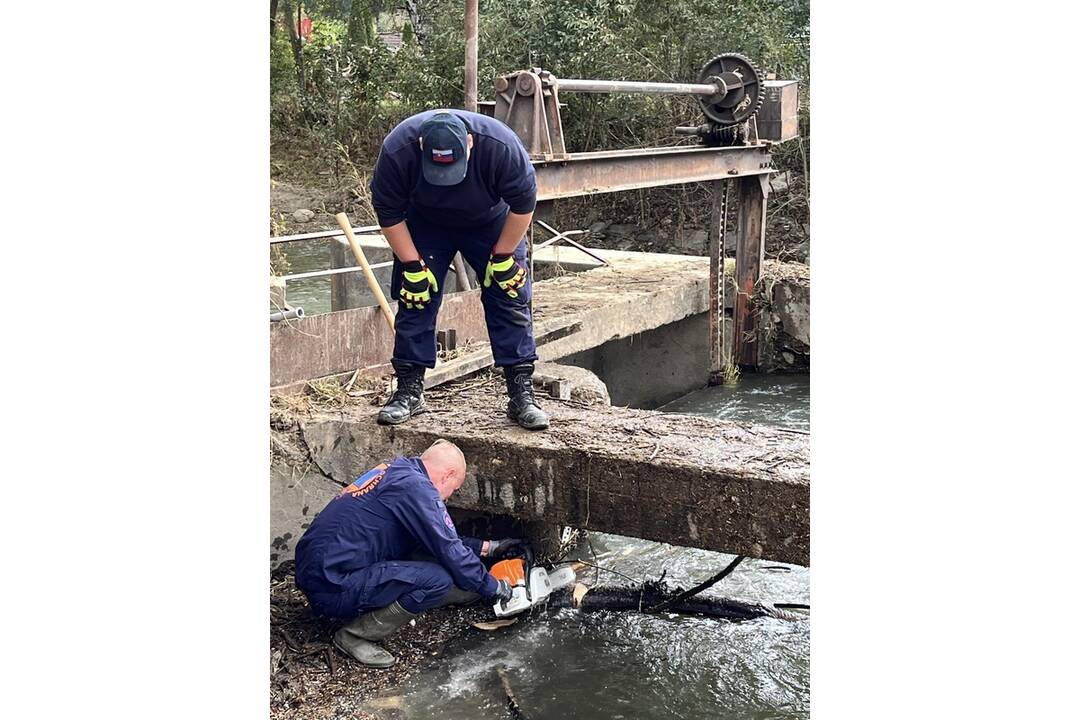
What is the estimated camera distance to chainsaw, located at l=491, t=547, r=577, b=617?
4.96 meters

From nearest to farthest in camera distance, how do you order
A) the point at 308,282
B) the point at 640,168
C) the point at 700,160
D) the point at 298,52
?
the point at 640,168 < the point at 700,160 < the point at 308,282 < the point at 298,52

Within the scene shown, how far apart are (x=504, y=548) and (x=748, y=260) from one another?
5.66 meters

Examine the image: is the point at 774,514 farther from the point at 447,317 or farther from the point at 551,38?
the point at 551,38

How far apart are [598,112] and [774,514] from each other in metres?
12.6

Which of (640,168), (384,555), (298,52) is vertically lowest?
(384,555)

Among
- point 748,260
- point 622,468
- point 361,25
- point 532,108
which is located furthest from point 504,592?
point 361,25

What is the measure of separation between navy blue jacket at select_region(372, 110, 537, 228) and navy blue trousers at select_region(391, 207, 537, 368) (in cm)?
13

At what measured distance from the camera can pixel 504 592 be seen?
192 inches

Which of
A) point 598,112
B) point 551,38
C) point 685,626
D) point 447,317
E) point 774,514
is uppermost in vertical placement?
point 551,38

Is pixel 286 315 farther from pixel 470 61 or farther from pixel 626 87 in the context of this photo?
pixel 626 87

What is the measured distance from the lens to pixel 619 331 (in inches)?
341

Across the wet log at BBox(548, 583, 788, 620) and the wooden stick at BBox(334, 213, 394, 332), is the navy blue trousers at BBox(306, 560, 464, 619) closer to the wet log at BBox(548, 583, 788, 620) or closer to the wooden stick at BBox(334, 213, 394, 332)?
Answer: the wet log at BBox(548, 583, 788, 620)

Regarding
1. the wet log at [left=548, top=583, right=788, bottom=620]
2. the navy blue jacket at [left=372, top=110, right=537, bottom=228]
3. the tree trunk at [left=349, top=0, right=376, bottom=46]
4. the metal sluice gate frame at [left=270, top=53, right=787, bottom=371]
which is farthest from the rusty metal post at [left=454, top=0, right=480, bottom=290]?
the tree trunk at [left=349, top=0, right=376, bottom=46]
